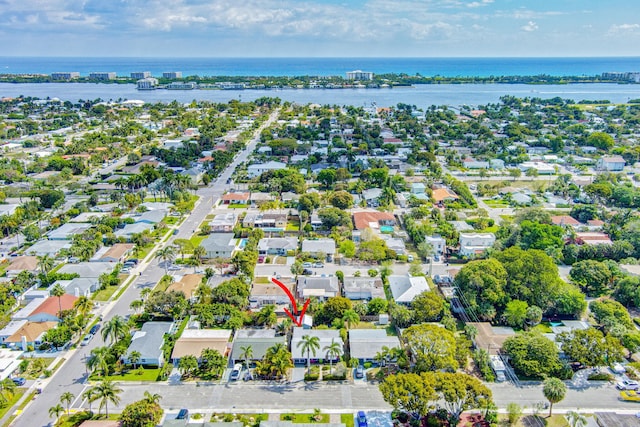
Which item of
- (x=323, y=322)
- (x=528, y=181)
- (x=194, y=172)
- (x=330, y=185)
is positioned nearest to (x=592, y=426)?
(x=323, y=322)

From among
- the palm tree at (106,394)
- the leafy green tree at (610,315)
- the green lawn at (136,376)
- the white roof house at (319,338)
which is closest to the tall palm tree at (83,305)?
the green lawn at (136,376)

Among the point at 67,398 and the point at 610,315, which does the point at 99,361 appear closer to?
the point at 67,398

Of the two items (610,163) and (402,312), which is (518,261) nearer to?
(402,312)

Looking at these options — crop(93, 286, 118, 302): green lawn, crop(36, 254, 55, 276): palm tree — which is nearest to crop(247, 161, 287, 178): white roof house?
crop(93, 286, 118, 302): green lawn

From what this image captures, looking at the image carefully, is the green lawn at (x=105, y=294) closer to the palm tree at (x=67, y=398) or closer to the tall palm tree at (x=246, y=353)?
the palm tree at (x=67, y=398)

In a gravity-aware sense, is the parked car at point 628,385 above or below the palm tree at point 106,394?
below

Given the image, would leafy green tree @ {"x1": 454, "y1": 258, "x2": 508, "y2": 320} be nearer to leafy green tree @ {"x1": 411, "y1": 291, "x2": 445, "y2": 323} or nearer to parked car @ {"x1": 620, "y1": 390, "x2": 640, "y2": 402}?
leafy green tree @ {"x1": 411, "y1": 291, "x2": 445, "y2": 323}
